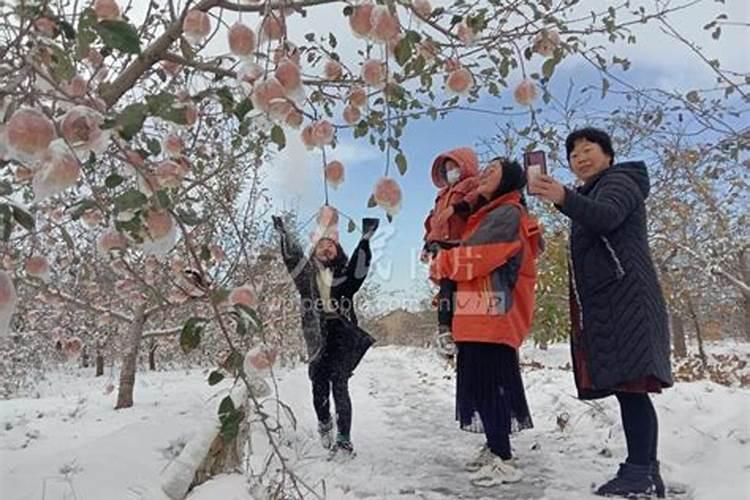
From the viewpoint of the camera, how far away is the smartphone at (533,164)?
235 cm

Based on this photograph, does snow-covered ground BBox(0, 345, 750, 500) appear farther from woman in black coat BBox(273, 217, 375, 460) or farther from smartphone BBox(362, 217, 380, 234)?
smartphone BBox(362, 217, 380, 234)

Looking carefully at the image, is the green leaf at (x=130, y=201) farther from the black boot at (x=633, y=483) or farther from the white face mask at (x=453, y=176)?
the white face mask at (x=453, y=176)

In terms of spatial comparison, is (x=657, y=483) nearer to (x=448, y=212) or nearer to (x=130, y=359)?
(x=448, y=212)

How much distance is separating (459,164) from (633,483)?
4.92ft

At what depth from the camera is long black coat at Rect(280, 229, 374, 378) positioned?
3.32m

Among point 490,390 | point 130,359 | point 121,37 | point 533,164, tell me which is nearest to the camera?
point 121,37

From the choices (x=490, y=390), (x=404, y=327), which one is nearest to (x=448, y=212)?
(x=490, y=390)

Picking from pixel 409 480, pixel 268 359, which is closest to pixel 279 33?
pixel 268 359

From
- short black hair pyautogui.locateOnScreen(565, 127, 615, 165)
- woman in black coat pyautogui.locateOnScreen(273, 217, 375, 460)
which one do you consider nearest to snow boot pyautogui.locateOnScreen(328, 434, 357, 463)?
woman in black coat pyautogui.locateOnScreen(273, 217, 375, 460)

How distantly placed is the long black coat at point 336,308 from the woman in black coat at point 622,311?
1.25 meters

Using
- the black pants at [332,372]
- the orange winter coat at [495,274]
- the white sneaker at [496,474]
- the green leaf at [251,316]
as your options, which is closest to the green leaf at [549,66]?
the orange winter coat at [495,274]

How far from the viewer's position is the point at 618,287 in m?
2.28

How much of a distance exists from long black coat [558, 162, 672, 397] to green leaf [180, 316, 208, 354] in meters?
1.67

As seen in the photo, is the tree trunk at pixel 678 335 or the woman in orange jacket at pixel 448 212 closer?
the woman in orange jacket at pixel 448 212
